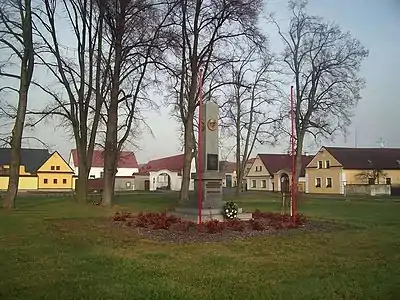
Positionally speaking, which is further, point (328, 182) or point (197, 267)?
point (328, 182)

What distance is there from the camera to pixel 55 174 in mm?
75000

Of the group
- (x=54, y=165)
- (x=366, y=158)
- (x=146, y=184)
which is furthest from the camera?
(x=146, y=184)

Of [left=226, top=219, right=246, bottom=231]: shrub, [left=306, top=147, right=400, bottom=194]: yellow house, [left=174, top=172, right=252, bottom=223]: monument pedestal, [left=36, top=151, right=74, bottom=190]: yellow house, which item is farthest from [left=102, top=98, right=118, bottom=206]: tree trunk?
[left=36, top=151, right=74, bottom=190]: yellow house

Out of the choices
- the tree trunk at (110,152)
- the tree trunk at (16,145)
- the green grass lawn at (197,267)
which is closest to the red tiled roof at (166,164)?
the tree trunk at (110,152)

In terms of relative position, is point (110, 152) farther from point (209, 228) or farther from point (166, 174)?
point (166, 174)

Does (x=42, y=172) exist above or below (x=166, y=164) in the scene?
below

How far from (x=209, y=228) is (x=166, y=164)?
229 ft

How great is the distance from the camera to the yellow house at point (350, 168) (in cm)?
6225

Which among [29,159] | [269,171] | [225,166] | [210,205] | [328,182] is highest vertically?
[29,159]

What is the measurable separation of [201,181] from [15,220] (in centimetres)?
696

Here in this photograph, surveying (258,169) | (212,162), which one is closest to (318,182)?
(258,169)

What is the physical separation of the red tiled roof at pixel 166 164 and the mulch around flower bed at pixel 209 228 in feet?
203

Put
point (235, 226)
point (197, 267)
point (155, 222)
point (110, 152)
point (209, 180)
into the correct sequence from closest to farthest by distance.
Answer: point (197, 267) < point (235, 226) < point (155, 222) < point (209, 180) < point (110, 152)

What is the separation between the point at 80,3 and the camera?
27188 millimetres
